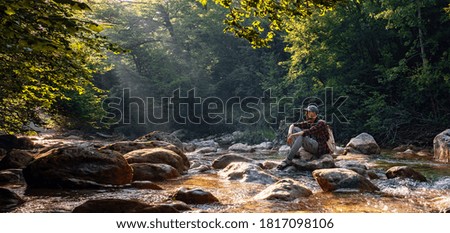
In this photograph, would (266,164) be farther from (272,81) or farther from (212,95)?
(212,95)

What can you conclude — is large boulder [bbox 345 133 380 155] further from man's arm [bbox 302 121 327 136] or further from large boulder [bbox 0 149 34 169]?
large boulder [bbox 0 149 34 169]

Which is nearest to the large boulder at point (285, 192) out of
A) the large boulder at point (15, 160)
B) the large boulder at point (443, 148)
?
the large boulder at point (15, 160)

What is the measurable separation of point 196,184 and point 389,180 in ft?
12.4

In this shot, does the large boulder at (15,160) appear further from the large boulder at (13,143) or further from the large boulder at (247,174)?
the large boulder at (13,143)

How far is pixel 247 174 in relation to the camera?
6988mm

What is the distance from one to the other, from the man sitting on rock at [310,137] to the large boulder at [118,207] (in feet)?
15.8

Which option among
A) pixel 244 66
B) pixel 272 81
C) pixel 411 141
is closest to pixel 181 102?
pixel 244 66

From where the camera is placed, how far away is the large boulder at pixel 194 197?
4684 mm

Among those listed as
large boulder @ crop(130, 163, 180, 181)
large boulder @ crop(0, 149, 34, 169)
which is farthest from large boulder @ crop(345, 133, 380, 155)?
large boulder @ crop(0, 149, 34, 169)

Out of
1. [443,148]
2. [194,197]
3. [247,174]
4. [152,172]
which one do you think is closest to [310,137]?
[247,174]

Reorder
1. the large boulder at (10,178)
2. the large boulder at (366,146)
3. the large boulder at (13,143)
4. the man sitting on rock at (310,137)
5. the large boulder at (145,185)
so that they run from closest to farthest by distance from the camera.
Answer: the large boulder at (145,185) < the large boulder at (10,178) < the man sitting on rock at (310,137) < the large boulder at (366,146) < the large boulder at (13,143)

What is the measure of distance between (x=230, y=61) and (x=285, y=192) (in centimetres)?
2983

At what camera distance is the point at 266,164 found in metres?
9.07

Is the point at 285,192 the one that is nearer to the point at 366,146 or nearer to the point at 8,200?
A: the point at 8,200
